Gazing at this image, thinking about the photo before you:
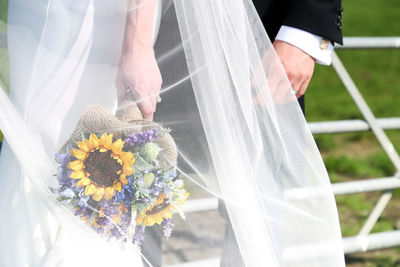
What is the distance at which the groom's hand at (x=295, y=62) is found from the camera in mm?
1263

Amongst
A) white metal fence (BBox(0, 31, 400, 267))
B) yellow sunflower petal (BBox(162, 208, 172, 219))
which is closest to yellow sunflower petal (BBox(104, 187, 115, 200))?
yellow sunflower petal (BBox(162, 208, 172, 219))

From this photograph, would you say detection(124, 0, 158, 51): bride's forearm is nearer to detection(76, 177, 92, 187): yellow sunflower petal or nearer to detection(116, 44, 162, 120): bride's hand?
detection(116, 44, 162, 120): bride's hand

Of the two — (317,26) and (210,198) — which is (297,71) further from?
(210,198)

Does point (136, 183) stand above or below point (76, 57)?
below

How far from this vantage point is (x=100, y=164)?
1009 millimetres

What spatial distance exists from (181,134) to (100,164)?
Result: 0.19m

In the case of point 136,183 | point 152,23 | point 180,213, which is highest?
point 152,23

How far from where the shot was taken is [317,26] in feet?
4.12

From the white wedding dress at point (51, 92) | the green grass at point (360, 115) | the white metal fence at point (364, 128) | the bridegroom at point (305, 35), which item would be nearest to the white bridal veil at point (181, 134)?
the white wedding dress at point (51, 92)

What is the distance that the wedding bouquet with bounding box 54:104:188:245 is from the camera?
1009 mm

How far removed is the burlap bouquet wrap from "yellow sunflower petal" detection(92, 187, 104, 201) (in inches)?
3.9

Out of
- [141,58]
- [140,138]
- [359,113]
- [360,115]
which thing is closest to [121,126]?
[140,138]

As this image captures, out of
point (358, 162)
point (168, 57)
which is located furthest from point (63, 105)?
point (358, 162)

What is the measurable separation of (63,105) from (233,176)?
1.21 feet
